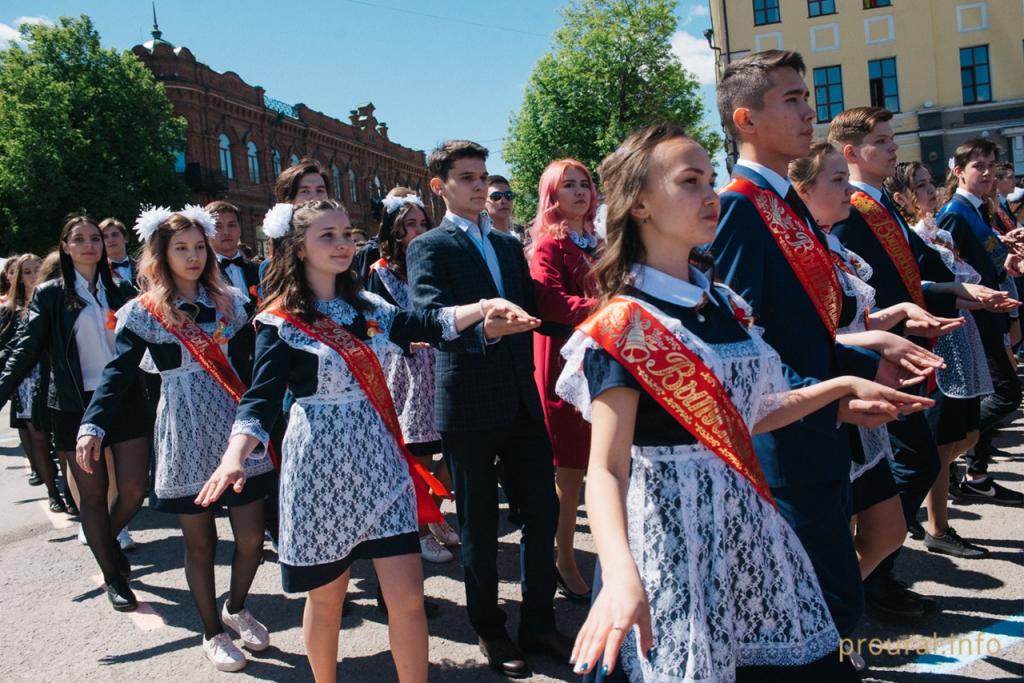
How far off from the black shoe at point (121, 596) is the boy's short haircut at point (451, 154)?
3019 millimetres

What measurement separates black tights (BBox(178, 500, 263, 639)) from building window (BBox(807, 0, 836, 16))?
32781 mm

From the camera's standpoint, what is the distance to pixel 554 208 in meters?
4.15

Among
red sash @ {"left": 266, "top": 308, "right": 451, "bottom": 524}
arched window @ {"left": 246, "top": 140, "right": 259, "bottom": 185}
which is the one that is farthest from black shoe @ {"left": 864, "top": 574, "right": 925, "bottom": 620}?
arched window @ {"left": 246, "top": 140, "right": 259, "bottom": 185}

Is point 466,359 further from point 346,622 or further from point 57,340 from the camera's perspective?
point 57,340

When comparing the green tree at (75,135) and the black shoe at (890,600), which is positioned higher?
the green tree at (75,135)

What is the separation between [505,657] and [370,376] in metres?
1.37

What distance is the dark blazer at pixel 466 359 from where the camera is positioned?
346 cm

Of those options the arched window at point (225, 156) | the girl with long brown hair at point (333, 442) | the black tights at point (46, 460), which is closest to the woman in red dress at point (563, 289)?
the girl with long brown hair at point (333, 442)

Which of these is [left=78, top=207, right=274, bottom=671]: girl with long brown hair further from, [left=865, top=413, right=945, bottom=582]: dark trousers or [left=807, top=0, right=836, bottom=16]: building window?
[left=807, top=0, right=836, bottom=16]: building window

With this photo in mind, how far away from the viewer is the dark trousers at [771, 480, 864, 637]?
220cm

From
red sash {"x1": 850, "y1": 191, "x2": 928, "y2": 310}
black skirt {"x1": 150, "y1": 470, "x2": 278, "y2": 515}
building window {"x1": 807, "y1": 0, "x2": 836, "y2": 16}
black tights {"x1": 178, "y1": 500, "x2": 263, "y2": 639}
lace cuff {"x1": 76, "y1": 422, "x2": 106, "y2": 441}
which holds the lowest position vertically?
black tights {"x1": 178, "y1": 500, "x2": 263, "y2": 639}

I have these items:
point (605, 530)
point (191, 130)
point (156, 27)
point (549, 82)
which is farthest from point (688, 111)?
point (605, 530)

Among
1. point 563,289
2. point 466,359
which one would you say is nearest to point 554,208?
point 563,289

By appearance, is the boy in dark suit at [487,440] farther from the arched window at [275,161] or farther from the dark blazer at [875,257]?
the arched window at [275,161]
